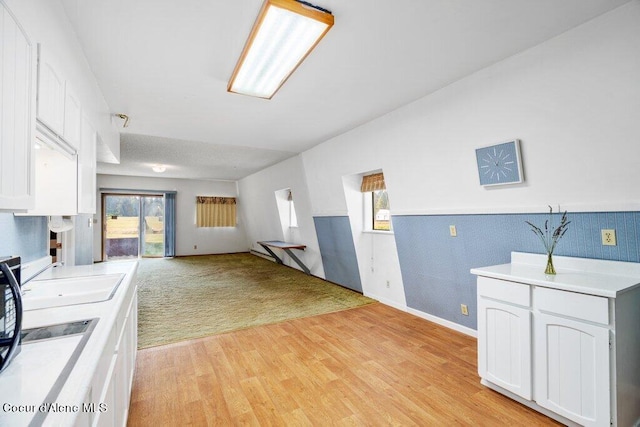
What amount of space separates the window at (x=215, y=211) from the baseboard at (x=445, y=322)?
703 cm

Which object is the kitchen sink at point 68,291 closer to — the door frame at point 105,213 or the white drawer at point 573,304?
the white drawer at point 573,304

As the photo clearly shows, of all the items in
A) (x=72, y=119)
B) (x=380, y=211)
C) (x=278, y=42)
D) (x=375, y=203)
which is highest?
(x=278, y=42)

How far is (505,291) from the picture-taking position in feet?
6.52

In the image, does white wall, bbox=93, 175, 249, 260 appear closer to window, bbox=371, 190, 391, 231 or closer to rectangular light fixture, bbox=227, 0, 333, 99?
window, bbox=371, 190, 391, 231

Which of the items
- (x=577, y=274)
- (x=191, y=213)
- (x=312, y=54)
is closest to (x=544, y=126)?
(x=577, y=274)

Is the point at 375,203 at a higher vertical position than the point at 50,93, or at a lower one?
lower

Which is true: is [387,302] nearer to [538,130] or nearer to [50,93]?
[538,130]

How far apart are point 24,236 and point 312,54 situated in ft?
7.87

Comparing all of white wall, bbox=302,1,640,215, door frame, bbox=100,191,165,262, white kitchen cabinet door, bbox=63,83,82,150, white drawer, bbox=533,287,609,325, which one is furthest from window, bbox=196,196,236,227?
white drawer, bbox=533,287,609,325

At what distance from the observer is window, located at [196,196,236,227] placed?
8891 millimetres

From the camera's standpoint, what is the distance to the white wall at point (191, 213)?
7906 mm

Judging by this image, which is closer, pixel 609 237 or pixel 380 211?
pixel 609 237

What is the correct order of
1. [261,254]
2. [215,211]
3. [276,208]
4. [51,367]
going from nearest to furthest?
[51,367], [276,208], [261,254], [215,211]

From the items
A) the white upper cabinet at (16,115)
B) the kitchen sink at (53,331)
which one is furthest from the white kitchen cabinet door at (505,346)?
the white upper cabinet at (16,115)
